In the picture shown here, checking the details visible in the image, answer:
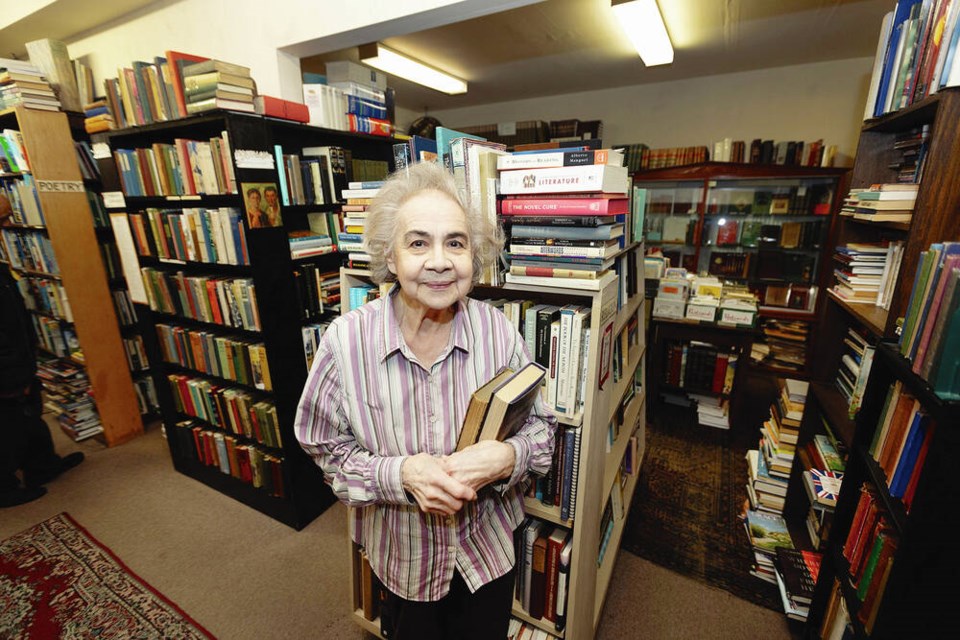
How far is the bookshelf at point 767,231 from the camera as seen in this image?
12.4 ft

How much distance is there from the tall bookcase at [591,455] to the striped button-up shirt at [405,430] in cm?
22

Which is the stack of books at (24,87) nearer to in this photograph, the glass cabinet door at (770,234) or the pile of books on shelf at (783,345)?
the glass cabinet door at (770,234)

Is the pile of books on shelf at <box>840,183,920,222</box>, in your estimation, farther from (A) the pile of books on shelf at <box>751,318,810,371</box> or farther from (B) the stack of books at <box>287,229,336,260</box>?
(A) the pile of books on shelf at <box>751,318,810,371</box>

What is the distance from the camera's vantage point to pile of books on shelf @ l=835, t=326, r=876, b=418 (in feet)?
4.76

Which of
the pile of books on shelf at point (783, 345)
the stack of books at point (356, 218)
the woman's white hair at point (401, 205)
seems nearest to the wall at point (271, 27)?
the stack of books at point (356, 218)

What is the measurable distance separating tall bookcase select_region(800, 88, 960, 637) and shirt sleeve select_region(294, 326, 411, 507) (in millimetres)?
1130

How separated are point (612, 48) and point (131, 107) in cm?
344

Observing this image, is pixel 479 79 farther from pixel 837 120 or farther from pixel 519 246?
pixel 519 246

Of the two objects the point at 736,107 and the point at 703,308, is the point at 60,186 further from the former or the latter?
the point at 736,107

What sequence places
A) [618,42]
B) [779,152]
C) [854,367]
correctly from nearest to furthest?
1. [854,367]
2. [618,42]
3. [779,152]

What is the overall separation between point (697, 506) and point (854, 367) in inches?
47.8

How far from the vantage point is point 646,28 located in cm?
279

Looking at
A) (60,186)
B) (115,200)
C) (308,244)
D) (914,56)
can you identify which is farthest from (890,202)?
(60,186)

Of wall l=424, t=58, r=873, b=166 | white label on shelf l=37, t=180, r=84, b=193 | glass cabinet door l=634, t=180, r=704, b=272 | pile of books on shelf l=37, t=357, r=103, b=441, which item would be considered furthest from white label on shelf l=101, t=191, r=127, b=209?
wall l=424, t=58, r=873, b=166
